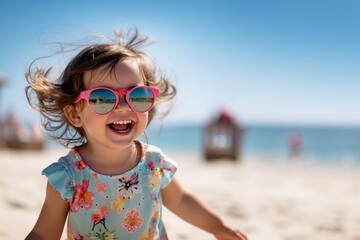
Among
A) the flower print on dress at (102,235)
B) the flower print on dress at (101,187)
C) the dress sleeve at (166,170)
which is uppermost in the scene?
the dress sleeve at (166,170)

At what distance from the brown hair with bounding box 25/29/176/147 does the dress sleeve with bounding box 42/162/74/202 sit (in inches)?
11.1

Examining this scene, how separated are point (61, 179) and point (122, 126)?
1.20 ft

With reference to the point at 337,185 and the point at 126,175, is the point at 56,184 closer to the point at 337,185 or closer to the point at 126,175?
the point at 126,175

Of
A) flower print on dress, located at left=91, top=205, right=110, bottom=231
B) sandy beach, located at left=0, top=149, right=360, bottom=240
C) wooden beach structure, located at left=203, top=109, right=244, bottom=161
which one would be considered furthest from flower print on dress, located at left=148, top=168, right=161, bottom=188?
wooden beach structure, located at left=203, top=109, right=244, bottom=161

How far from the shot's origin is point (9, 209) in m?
3.29

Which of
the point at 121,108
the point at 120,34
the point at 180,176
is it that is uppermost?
the point at 120,34

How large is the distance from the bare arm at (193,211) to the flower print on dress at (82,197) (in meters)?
0.41

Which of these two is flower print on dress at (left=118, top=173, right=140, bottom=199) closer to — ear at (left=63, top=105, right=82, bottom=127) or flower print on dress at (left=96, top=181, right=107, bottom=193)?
flower print on dress at (left=96, top=181, right=107, bottom=193)

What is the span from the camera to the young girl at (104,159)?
1.87m

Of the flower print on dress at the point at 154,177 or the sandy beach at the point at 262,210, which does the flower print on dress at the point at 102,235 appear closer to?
the flower print on dress at the point at 154,177

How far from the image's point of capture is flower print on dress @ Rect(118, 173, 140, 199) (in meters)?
1.93

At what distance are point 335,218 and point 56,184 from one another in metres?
2.91

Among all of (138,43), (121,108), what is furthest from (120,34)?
(121,108)

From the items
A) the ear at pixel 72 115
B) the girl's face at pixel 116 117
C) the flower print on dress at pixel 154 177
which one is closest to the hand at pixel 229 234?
the flower print on dress at pixel 154 177
